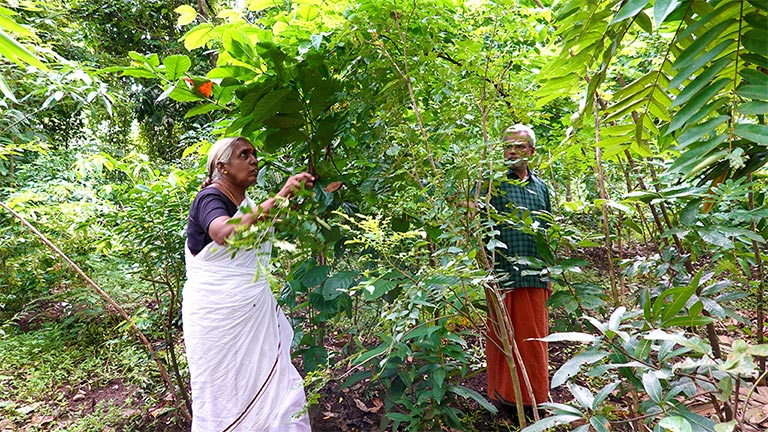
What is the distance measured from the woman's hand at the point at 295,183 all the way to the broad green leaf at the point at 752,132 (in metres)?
0.98

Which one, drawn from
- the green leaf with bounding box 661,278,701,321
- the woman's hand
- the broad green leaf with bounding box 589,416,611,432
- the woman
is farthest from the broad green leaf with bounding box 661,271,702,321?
the woman

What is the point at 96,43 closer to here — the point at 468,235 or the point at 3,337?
the point at 3,337

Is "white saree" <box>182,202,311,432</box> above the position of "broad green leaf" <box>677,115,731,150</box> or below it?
below

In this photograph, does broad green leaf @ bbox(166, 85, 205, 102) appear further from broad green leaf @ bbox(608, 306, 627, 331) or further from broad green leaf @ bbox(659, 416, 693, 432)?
broad green leaf @ bbox(659, 416, 693, 432)

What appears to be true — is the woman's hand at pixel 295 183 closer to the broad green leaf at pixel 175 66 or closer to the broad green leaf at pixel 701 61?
the broad green leaf at pixel 175 66

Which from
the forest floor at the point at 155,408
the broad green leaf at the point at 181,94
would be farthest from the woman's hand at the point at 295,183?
the forest floor at the point at 155,408

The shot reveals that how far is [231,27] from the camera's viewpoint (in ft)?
4.56

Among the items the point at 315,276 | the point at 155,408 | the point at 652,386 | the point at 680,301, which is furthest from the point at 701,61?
the point at 155,408

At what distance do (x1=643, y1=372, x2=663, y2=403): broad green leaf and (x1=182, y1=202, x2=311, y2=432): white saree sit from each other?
50.0 inches

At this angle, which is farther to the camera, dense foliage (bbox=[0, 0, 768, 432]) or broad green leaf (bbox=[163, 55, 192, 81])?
broad green leaf (bbox=[163, 55, 192, 81])

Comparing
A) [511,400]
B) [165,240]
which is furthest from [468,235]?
[165,240]

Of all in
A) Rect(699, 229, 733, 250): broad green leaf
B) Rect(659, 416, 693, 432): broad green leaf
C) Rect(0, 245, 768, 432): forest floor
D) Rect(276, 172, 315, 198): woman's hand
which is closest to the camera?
Rect(659, 416, 693, 432): broad green leaf

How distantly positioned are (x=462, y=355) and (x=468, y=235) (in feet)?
2.52

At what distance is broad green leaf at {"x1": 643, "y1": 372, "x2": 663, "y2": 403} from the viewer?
Answer: 641 mm
